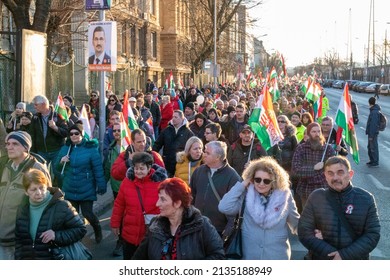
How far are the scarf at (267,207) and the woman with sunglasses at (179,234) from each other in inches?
25.1

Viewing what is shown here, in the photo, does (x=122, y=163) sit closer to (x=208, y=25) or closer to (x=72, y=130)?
(x=72, y=130)

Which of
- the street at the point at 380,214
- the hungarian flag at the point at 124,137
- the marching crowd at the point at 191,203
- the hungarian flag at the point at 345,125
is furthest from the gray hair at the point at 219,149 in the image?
the hungarian flag at the point at 345,125

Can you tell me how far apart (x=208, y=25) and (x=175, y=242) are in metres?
38.4

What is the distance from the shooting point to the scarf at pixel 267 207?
4.57m

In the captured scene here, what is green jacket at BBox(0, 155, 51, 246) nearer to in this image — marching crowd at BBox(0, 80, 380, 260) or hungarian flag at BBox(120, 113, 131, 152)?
marching crowd at BBox(0, 80, 380, 260)

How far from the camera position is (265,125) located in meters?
8.74

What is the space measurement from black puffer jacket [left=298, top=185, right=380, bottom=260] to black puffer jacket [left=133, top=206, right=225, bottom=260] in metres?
0.85

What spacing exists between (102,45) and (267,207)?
25.4 feet

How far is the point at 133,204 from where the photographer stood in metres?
5.85

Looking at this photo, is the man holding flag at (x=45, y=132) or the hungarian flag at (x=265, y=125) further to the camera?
the man holding flag at (x=45, y=132)

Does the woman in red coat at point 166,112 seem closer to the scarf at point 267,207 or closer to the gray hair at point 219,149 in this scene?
the gray hair at point 219,149

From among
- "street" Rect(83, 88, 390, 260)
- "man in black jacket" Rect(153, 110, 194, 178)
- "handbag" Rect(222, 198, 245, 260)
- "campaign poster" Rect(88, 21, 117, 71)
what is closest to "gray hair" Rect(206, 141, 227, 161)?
"handbag" Rect(222, 198, 245, 260)

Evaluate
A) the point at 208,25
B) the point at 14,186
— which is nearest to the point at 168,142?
the point at 14,186
